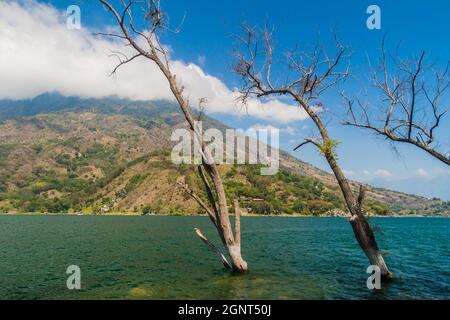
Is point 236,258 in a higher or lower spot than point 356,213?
lower

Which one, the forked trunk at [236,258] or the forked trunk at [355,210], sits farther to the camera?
the forked trunk at [236,258]

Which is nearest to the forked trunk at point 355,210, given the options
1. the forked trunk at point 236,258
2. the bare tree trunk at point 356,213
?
the bare tree trunk at point 356,213

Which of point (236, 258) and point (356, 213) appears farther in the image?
point (236, 258)

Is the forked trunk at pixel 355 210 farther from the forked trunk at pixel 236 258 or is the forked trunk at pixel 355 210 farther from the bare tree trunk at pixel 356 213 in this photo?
the forked trunk at pixel 236 258

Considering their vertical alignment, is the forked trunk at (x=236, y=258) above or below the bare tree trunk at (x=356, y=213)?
below

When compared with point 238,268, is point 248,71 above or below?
above

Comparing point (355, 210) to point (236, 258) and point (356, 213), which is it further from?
point (236, 258)

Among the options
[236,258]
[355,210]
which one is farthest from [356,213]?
[236,258]

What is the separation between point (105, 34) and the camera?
21.6m

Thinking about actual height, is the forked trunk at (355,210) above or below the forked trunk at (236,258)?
above
